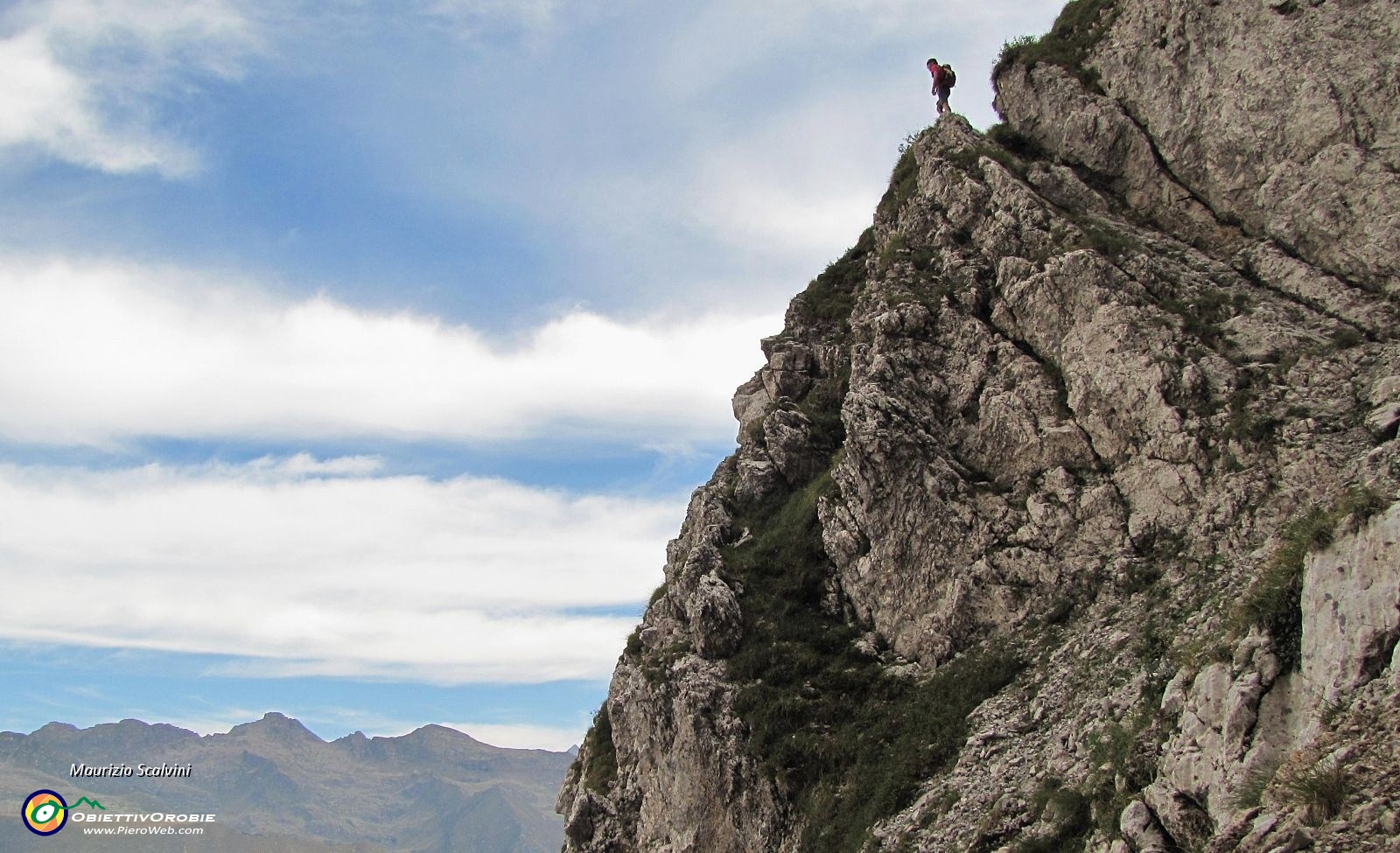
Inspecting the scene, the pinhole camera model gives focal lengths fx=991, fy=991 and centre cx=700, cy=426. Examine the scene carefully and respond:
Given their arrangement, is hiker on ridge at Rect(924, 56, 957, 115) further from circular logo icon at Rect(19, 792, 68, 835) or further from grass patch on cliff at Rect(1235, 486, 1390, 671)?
circular logo icon at Rect(19, 792, 68, 835)

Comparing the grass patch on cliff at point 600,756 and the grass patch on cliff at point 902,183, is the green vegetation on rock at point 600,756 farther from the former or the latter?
the grass patch on cliff at point 902,183

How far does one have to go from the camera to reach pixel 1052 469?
36719 millimetres

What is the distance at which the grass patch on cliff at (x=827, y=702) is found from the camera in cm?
3253

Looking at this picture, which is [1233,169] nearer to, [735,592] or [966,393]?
[966,393]

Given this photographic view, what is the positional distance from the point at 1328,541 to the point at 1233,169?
92.3 feet

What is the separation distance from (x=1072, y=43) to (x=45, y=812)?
81.6 metres

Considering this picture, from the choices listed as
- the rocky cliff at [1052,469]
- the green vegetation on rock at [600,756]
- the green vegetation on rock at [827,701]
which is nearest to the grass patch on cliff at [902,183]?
the rocky cliff at [1052,469]

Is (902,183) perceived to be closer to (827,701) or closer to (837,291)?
(837,291)

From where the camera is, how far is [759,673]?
38281 millimetres

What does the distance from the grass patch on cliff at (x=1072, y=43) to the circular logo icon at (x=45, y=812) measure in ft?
245

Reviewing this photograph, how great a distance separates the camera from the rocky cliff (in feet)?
97.2

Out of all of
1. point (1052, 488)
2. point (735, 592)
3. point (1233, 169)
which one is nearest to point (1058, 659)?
point (1052, 488)

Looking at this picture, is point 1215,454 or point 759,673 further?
point 759,673

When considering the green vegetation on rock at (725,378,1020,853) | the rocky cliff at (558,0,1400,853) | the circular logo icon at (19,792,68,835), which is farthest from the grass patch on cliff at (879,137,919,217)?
the circular logo icon at (19,792,68,835)
